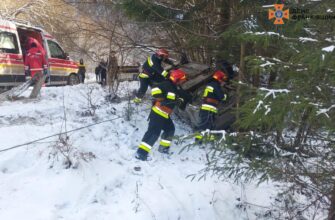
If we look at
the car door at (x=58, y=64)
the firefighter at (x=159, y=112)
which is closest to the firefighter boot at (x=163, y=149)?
the firefighter at (x=159, y=112)

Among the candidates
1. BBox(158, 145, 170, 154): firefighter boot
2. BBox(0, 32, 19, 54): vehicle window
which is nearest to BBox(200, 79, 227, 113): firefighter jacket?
BBox(158, 145, 170, 154): firefighter boot

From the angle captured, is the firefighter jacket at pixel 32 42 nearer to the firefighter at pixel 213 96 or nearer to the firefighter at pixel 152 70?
the firefighter at pixel 152 70

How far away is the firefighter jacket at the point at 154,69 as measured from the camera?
24.1 feet

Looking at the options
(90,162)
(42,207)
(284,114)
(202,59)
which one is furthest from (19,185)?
(202,59)

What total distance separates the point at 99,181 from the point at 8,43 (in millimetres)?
6773

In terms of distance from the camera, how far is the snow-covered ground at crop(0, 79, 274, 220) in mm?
3812

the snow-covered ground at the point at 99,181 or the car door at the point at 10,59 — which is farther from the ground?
the car door at the point at 10,59

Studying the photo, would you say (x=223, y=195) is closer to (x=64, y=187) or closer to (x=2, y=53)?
(x=64, y=187)

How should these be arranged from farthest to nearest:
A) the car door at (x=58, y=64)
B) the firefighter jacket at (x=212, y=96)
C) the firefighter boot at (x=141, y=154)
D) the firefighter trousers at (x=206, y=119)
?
the car door at (x=58, y=64)
the firefighter trousers at (x=206, y=119)
the firefighter jacket at (x=212, y=96)
the firefighter boot at (x=141, y=154)

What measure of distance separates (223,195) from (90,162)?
6.89ft

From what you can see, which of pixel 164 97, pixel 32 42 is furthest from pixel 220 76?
pixel 32 42

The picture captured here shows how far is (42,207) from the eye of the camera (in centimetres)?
365

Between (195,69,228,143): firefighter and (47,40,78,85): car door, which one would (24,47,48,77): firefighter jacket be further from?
(195,69,228,143): firefighter

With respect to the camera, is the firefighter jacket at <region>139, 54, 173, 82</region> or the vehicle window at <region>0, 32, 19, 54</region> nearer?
the firefighter jacket at <region>139, 54, 173, 82</region>
